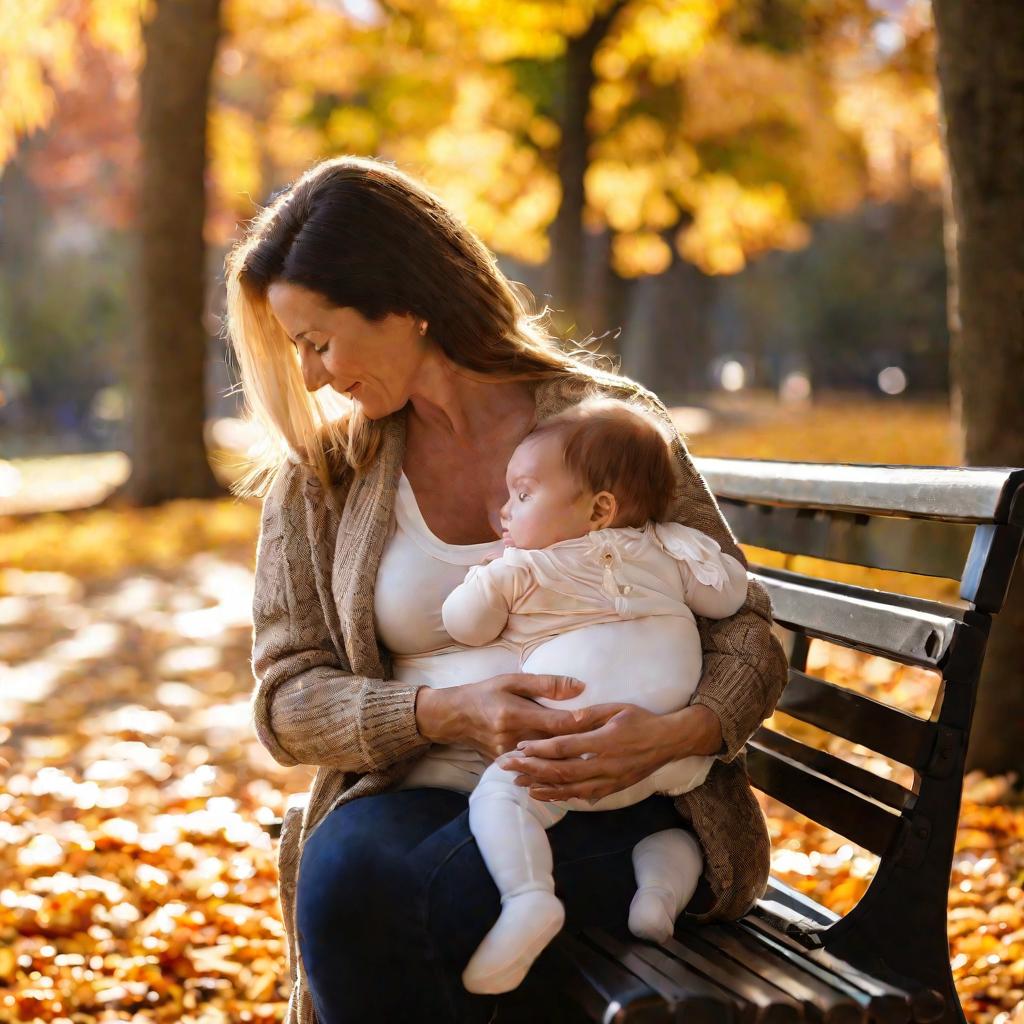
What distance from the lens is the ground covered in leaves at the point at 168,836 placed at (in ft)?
11.8

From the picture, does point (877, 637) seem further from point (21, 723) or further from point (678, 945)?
point (21, 723)

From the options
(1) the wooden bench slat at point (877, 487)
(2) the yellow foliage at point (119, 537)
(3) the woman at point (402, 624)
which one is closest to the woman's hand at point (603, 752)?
(3) the woman at point (402, 624)

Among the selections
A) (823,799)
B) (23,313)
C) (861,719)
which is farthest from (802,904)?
(23,313)

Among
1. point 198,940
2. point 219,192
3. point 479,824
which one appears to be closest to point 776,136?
point 219,192

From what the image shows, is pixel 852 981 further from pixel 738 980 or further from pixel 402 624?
pixel 402 624

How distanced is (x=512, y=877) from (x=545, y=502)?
0.64 m

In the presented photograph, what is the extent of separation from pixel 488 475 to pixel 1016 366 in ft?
7.54

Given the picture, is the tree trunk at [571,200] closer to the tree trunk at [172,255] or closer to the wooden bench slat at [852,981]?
the tree trunk at [172,255]

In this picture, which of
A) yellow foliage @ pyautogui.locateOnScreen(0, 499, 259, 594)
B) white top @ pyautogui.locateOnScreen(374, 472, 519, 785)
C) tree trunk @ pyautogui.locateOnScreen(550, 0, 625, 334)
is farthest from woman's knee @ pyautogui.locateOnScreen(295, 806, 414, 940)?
tree trunk @ pyautogui.locateOnScreen(550, 0, 625, 334)

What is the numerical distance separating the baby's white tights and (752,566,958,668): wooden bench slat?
1.59 feet

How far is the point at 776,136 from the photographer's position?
54.9ft

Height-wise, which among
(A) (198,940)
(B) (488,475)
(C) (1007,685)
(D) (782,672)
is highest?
(B) (488,475)

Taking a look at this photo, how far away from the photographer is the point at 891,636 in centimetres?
246

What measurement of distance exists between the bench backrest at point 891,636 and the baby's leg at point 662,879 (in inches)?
10.1
